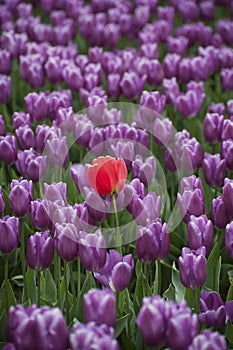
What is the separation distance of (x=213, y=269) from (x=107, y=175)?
0.67 meters

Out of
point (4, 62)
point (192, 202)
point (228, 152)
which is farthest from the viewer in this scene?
point (4, 62)

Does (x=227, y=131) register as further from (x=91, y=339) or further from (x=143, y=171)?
(x=91, y=339)

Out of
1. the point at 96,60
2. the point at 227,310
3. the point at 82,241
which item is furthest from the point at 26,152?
the point at 96,60

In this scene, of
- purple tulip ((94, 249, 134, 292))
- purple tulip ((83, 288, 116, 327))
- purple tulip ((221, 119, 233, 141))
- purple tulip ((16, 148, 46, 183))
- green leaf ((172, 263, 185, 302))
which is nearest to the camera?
purple tulip ((83, 288, 116, 327))

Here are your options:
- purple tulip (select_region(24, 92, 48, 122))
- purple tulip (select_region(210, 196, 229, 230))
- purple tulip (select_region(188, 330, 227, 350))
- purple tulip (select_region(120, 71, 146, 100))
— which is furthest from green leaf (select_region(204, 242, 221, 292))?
purple tulip (select_region(120, 71, 146, 100))

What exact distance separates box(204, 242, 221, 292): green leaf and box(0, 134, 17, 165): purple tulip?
112 cm

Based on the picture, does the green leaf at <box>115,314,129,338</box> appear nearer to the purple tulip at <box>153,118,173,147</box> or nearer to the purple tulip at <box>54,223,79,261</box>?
the purple tulip at <box>54,223,79,261</box>

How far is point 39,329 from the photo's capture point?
1.70 m

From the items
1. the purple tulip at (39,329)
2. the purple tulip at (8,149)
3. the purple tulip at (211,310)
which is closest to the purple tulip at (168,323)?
Result: the purple tulip at (39,329)

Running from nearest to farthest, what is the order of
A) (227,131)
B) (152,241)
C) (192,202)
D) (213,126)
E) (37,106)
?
(152,241)
(192,202)
(227,131)
(213,126)
(37,106)

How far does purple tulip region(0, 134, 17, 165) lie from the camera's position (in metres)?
3.17

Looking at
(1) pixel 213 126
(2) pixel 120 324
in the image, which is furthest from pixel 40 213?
(1) pixel 213 126

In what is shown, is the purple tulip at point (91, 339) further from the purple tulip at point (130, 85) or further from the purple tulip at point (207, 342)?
the purple tulip at point (130, 85)

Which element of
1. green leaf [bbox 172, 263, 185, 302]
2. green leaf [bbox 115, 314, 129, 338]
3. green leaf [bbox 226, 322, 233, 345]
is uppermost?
green leaf [bbox 115, 314, 129, 338]
